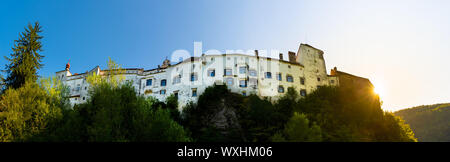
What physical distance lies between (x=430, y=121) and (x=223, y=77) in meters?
125

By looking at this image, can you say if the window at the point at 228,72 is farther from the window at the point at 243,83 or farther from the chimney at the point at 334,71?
the chimney at the point at 334,71

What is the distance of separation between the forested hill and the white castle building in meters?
90.6

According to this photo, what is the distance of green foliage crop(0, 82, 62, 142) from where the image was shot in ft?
70.2

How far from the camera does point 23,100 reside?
23.4m

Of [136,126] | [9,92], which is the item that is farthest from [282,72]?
[9,92]

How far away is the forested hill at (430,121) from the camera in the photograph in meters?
108

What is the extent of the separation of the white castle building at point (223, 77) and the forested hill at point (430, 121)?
90.6 metres

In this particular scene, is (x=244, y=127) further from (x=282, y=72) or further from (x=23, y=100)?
(x=23, y=100)

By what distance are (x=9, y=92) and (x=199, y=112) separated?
23.3m

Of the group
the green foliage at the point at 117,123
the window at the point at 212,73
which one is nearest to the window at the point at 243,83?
the window at the point at 212,73

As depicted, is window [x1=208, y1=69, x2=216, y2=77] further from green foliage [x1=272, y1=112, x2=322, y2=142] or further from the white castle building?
green foliage [x1=272, y1=112, x2=322, y2=142]

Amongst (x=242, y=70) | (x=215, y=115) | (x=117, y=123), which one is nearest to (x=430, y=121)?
(x=242, y=70)

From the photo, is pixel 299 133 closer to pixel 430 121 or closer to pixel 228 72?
pixel 228 72
